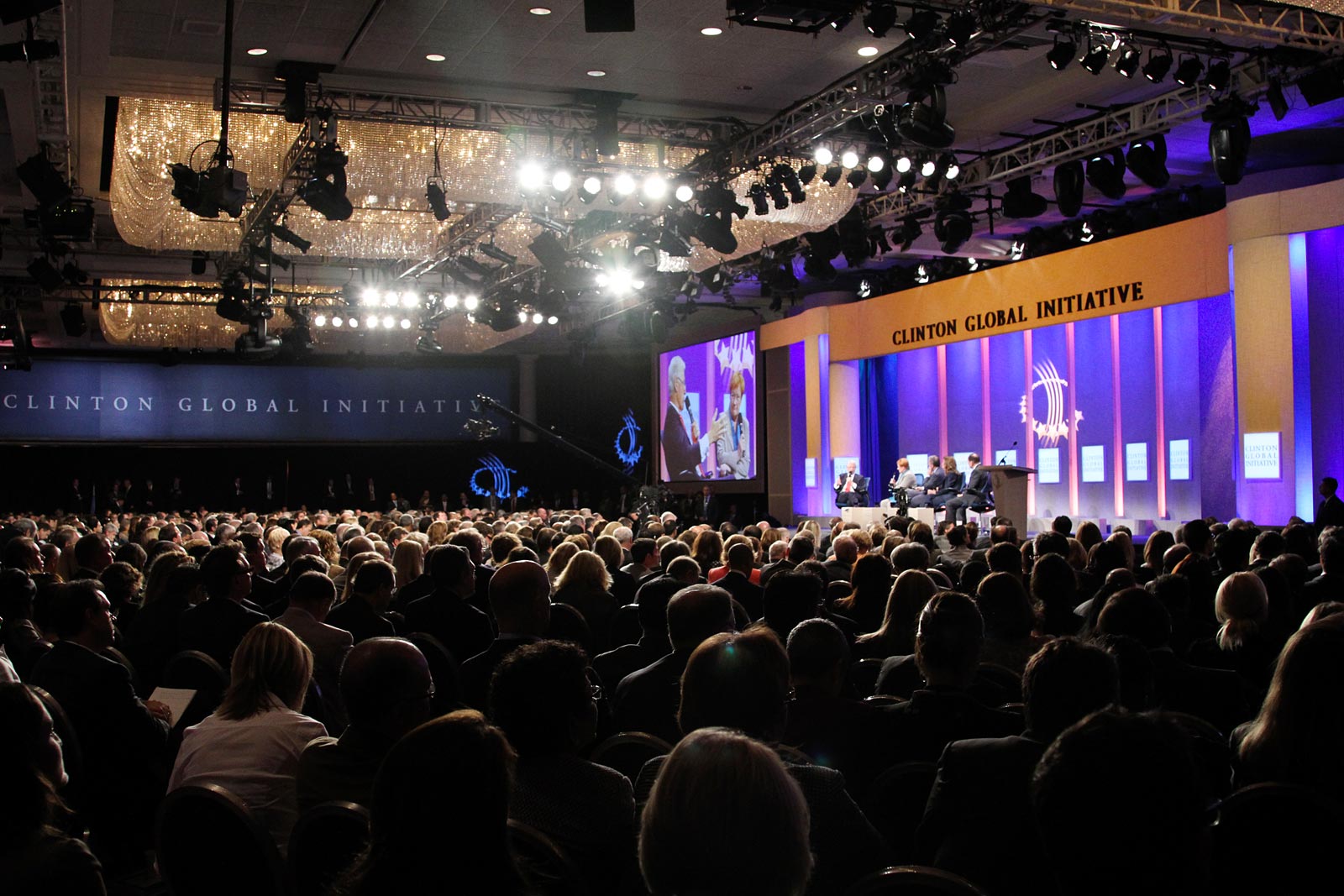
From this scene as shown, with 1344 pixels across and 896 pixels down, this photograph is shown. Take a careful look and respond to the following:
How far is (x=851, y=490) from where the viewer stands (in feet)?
57.0

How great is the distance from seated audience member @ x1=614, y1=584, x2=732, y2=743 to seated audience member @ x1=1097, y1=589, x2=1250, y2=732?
48.0 inches

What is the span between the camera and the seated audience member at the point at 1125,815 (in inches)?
59.7

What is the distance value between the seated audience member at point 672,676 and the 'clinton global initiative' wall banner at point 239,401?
76.9 ft

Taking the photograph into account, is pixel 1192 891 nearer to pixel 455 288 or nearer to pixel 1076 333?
pixel 1076 333

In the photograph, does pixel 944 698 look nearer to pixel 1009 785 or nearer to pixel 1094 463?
pixel 1009 785

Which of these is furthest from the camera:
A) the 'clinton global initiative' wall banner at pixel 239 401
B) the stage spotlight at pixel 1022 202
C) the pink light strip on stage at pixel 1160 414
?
the 'clinton global initiative' wall banner at pixel 239 401

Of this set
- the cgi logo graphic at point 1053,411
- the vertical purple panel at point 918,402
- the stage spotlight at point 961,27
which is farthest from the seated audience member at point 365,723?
the vertical purple panel at point 918,402

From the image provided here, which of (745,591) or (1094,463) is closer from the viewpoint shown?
(745,591)

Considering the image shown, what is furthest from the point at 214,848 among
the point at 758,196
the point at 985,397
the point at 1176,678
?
the point at 985,397

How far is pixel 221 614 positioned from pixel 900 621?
2.80m

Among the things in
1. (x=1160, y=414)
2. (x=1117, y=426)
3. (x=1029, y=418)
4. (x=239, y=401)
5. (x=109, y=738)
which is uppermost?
(x=239, y=401)

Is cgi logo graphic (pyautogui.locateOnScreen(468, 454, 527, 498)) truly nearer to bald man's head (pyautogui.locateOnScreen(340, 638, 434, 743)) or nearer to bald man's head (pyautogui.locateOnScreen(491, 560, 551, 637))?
bald man's head (pyautogui.locateOnScreen(491, 560, 551, 637))

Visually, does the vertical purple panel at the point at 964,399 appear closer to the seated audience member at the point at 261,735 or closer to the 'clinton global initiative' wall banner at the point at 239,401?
the 'clinton global initiative' wall banner at the point at 239,401

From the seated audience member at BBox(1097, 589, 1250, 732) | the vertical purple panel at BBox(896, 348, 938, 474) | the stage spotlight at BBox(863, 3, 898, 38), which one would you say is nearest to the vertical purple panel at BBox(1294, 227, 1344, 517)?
the vertical purple panel at BBox(896, 348, 938, 474)
